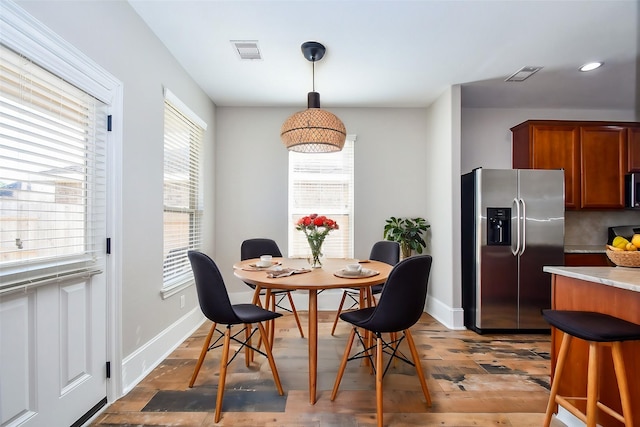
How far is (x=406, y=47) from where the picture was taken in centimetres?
265

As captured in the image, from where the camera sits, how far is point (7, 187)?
132 centimetres

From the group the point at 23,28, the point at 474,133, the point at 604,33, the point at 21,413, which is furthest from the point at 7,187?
the point at 474,133

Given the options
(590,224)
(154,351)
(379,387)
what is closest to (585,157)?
(590,224)

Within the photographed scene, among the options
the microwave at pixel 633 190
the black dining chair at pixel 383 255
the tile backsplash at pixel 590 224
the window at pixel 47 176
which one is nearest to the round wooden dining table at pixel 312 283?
the black dining chair at pixel 383 255

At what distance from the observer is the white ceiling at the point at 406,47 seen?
2164mm

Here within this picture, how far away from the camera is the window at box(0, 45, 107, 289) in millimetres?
1324

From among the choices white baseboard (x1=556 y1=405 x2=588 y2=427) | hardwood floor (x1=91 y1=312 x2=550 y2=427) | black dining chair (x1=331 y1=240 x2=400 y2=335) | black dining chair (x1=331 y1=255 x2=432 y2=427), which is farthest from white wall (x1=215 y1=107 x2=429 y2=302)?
white baseboard (x1=556 y1=405 x2=588 y2=427)

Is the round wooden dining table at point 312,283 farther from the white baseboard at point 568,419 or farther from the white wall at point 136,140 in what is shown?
the white baseboard at point 568,419

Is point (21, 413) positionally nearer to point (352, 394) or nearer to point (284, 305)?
point (352, 394)

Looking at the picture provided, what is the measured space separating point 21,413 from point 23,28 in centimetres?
170

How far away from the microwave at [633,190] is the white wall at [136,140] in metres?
5.09

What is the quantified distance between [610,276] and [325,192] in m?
2.97

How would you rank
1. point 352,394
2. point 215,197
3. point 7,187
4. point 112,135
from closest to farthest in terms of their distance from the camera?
point 7,187
point 112,135
point 352,394
point 215,197

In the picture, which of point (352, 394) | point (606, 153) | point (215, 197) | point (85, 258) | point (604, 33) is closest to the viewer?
point (85, 258)
